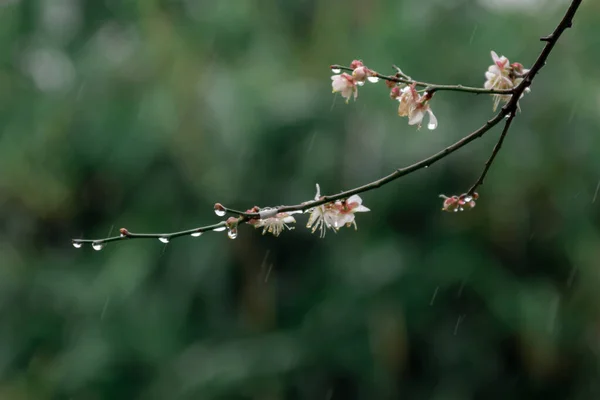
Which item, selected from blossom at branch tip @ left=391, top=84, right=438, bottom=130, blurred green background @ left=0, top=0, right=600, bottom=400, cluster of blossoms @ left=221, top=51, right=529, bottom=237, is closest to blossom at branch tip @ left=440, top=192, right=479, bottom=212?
cluster of blossoms @ left=221, top=51, right=529, bottom=237

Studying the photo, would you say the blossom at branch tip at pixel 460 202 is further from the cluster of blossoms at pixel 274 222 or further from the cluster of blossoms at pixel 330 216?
the cluster of blossoms at pixel 274 222

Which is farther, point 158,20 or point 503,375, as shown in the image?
point 158,20

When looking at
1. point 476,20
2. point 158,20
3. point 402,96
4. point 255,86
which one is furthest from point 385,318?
point 402,96

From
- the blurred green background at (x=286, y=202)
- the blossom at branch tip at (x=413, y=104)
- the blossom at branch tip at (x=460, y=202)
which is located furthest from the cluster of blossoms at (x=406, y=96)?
the blurred green background at (x=286, y=202)

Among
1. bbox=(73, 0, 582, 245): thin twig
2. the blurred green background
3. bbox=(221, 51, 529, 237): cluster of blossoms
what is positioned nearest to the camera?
bbox=(73, 0, 582, 245): thin twig

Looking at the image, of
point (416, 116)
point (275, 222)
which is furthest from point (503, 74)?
point (275, 222)

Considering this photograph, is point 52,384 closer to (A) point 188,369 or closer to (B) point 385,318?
(A) point 188,369

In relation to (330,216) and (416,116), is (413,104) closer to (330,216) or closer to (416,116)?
(416,116)

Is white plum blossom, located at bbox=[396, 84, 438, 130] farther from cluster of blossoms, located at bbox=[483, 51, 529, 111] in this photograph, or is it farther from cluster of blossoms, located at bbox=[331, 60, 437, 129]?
cluster of blossoms, located at bbox=[483, 51, 529, 111]
